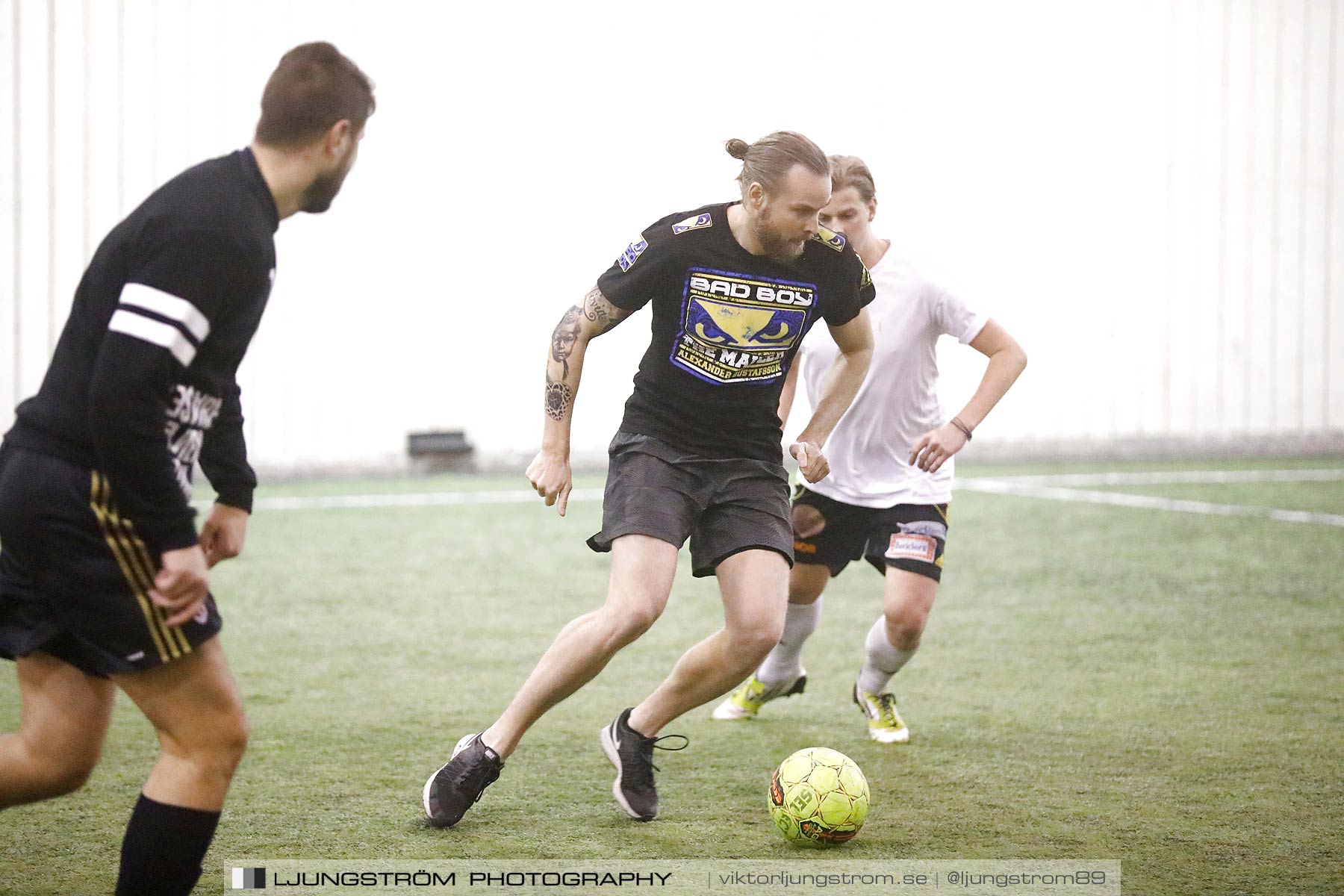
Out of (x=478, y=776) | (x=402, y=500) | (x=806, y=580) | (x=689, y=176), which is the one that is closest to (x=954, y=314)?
(x=806, y=580)

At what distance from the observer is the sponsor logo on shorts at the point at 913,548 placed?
4539mm

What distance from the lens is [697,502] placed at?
3719 millimetres

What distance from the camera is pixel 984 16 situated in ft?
46.9

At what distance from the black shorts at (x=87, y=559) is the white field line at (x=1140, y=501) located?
8.91 metres

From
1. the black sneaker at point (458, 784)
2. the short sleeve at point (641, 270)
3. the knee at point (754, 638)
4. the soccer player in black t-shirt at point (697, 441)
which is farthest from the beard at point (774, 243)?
the black sneaker at point (458, 784)

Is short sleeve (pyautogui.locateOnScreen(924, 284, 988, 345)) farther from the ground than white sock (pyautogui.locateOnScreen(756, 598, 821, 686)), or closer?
farther from the ground

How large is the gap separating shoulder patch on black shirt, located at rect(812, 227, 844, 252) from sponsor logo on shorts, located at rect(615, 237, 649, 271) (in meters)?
0.47

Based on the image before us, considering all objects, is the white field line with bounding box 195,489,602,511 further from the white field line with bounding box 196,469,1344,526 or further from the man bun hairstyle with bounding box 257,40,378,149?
the man bun hairstyle with bounding box 257,40,378,149

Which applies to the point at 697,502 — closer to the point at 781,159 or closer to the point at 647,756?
the point at 647,756

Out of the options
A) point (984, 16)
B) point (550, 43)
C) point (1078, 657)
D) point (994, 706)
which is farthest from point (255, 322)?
point (984, 16)

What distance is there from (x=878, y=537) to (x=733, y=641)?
1.19 metres

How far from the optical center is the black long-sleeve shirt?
7.30 feet

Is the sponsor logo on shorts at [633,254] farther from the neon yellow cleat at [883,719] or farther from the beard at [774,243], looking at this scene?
the neon yellow cleat at [883,719]

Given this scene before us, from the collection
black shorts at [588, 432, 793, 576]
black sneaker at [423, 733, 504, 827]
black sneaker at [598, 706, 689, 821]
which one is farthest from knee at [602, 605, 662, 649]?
black sneaker at [423, 733, 504, 827]
